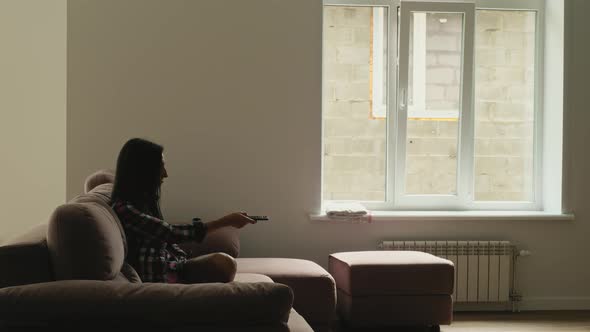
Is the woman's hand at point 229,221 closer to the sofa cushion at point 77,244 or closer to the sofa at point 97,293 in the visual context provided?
the sofa at point 97,293

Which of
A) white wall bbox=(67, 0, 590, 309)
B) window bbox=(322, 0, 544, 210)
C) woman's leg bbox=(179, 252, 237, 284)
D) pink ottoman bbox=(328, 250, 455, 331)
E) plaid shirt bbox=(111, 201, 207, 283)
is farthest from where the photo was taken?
window bbox=(322, 0, 544, 210)

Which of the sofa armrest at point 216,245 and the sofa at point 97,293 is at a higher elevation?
the sofa at point 97,293

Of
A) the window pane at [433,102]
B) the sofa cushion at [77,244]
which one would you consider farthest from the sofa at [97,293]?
the window pane at [433,102]

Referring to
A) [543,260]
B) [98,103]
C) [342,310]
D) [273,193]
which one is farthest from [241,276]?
[543,260]

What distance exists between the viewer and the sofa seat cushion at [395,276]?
13.8ft

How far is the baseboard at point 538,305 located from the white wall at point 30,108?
3.13 m

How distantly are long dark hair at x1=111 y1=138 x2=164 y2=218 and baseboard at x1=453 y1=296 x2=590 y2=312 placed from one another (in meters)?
2.82

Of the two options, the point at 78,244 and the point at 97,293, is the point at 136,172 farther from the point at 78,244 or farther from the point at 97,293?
the point at 97,293

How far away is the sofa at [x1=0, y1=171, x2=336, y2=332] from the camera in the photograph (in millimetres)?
2193

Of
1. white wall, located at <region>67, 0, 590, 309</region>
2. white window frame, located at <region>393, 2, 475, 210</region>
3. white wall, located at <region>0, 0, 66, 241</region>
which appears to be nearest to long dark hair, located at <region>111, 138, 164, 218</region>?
white wall, located at <region>67, 0, 590, 309</region>

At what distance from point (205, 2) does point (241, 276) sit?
2.06 m

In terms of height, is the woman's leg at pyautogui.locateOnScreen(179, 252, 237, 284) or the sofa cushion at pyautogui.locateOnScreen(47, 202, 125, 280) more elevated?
the sofa cushion at pyautogui.locateOnScreen(47, 202, 125, 280)

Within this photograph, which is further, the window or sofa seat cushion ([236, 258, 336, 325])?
the window

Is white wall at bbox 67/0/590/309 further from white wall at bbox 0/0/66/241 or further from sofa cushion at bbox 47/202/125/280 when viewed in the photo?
sofa cushion at bbox 47/202/125/280
